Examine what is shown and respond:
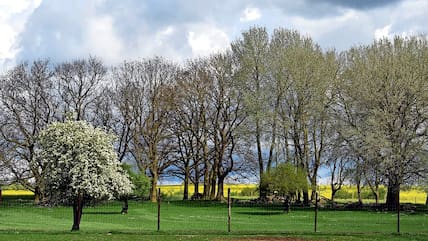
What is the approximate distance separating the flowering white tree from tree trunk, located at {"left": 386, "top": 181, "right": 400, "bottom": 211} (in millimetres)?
27855

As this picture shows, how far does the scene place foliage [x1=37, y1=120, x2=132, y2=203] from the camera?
26.1 m

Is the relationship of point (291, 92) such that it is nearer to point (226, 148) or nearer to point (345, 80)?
point (345, 80)

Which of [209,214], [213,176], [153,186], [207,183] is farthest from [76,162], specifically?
[207,183]

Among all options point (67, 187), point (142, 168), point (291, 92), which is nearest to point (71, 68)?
point (142, 168)

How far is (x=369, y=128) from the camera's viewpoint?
49.0m

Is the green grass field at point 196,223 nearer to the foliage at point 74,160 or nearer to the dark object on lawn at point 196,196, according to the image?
the foliage at point 74,160

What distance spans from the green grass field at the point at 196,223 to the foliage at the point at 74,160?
6.03 ft

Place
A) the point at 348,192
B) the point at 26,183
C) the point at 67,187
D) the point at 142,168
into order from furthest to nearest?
the point at 348,192 < the point at 142,168 < the point at 26,183 < the point at 67,187

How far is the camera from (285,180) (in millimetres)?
48781

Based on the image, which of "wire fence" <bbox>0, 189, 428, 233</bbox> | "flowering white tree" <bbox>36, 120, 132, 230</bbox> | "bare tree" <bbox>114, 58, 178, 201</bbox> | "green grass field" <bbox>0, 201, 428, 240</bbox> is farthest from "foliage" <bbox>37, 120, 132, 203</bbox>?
"bare tree" <bbox>114, 58, 178, 201</bbox>

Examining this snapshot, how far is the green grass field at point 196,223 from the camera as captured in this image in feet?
81.7

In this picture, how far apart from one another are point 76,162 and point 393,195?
3344cm

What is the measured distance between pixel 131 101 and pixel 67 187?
118 ft

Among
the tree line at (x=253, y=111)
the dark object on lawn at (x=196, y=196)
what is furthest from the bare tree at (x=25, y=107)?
the dark object on lawn at (x=196, y=196)
